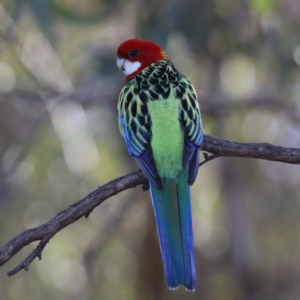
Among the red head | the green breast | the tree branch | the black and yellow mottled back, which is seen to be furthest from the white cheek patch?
the tree branch

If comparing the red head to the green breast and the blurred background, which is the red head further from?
the blurred background

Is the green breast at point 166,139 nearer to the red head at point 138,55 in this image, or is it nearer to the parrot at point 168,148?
the parrot at point 168,148

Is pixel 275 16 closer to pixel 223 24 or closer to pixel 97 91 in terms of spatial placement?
pixel 223 24

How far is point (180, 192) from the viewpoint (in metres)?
3.06

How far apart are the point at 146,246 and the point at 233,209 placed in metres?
1.10

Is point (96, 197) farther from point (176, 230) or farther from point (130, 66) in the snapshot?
point (130, 66)

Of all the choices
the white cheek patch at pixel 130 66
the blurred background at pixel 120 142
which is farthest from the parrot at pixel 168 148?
the blurred background at pixel 120 142

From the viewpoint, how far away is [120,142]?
6.50m

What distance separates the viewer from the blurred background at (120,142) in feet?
22.8

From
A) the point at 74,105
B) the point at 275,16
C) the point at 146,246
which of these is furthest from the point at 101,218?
the point at 275,16

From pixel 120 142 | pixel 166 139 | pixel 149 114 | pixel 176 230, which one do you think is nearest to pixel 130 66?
pixel 149 114

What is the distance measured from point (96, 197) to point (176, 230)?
0.42m

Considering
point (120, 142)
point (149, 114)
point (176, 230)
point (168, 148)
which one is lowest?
point (176, 230)

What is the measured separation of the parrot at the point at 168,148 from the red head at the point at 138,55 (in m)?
0.37
